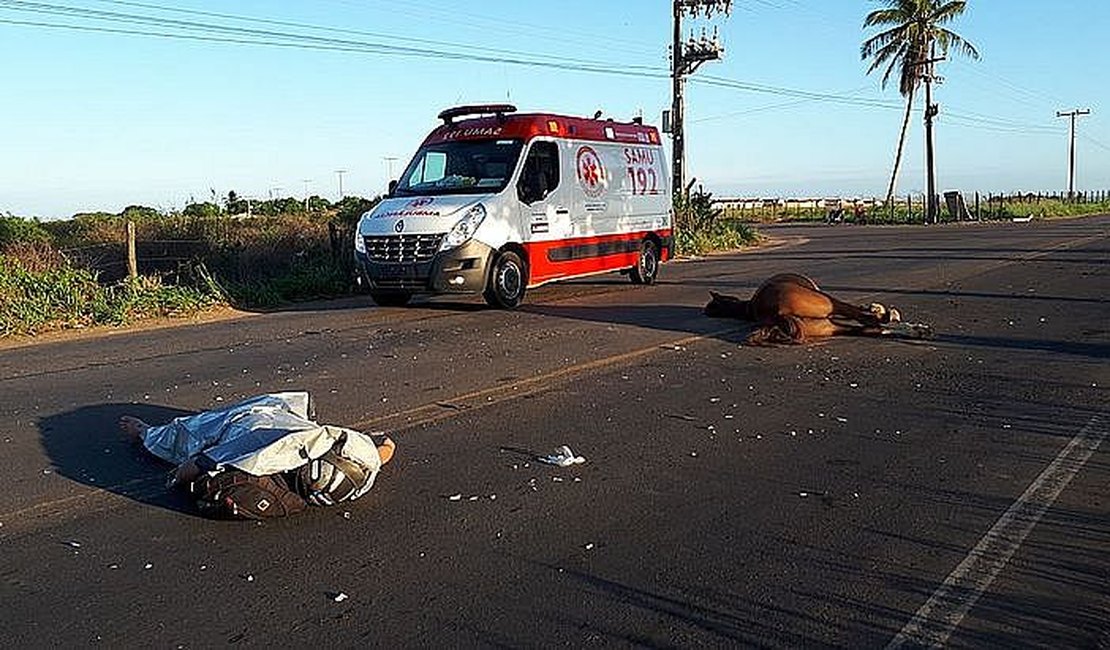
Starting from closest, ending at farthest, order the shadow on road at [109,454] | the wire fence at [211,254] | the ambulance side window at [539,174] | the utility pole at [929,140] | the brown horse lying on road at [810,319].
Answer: the shadow on road at [109,454] → the brown horse lying on road at [810,319] → the ambulance side window at [539,174] → the wire fence at [211,254] → the utility pole at [929,140]

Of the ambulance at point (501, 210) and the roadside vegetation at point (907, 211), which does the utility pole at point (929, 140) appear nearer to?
the roadside vegetation at point (907, 211)

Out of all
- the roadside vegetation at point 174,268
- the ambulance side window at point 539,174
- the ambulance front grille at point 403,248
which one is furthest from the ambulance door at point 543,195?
the roadside vegetation at point 174,268

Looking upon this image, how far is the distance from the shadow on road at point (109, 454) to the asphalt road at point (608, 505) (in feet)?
0.11

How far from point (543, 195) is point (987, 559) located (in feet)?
39.3

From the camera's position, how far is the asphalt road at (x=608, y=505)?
14.2 feet

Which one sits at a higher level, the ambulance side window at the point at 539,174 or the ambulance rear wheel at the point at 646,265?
the ambulance side window at the point at 539,174

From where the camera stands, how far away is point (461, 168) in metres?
16.2

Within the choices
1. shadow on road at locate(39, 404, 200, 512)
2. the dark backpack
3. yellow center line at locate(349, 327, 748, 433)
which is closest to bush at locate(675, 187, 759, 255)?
yellow center line at locate(349, 327, 748, 433)

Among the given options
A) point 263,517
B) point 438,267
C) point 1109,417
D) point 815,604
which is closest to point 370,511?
point 263,517

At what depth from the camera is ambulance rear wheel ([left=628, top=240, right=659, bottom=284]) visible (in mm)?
19359

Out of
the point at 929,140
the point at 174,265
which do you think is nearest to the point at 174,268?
the point at 174,265

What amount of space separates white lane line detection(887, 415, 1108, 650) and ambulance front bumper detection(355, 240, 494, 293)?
30.8 feet

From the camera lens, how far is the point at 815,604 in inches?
174

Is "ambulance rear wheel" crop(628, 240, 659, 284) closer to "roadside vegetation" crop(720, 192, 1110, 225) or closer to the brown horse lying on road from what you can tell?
the brown horse lying on road
